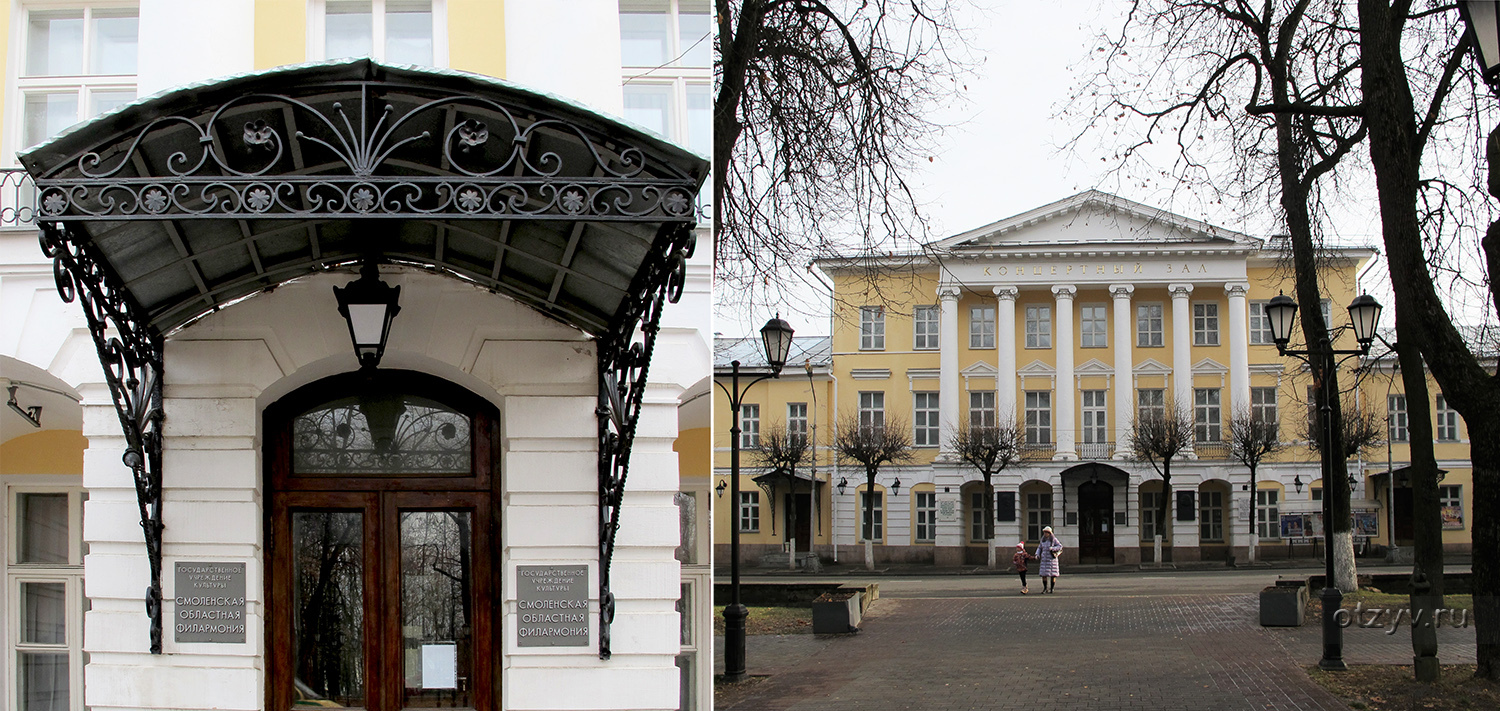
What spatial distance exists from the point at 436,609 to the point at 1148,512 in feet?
153

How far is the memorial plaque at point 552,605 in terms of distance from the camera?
776cm

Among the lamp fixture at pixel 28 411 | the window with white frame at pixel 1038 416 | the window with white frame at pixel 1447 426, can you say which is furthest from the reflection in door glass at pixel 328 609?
the window with white frame at pixel 1038 416

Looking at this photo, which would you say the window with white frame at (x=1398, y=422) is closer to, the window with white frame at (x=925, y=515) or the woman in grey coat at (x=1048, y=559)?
the window with white frame at (x=925, y=515)

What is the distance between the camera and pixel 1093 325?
51.5 m

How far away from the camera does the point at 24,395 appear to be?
916 centimetres

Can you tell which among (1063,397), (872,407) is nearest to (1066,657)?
(872,407)

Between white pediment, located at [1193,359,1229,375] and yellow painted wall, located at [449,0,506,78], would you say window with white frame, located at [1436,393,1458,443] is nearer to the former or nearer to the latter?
white pediment, located at [1193,359,1229,375]

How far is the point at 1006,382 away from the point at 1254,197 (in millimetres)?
32518

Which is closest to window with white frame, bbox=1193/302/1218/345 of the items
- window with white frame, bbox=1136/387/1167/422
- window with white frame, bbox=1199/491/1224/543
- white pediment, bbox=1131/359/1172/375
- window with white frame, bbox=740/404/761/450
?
white pediment, bbox=1131/359/1172/375

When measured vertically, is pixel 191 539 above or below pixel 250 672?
above

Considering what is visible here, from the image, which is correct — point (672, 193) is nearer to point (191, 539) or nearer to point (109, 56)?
point (191, 539)

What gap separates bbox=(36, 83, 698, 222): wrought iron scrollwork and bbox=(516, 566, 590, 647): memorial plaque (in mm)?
2654

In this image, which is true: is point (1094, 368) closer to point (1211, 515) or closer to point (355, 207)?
point (1211, 515)

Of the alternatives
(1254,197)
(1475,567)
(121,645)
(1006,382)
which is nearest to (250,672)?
(121,645)
